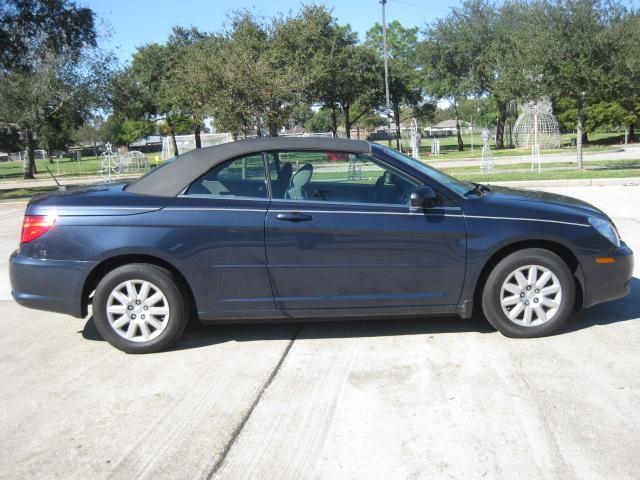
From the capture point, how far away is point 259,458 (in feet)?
10.5

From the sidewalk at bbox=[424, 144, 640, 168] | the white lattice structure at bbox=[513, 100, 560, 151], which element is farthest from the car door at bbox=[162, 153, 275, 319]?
the white lattice structure at bbox=[513, 100, 560, 151]

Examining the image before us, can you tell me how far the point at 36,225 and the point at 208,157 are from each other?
1.44 m

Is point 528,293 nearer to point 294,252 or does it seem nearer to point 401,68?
point 294,252

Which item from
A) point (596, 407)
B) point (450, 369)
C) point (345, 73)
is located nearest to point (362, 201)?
point (450, 369)

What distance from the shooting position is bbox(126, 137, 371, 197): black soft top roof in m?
4.77

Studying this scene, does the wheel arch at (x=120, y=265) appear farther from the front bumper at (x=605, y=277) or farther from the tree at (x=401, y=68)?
the tree at (x=401, y=68)

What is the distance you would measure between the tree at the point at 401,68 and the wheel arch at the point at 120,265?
4127 centimetres

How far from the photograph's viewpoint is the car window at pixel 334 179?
475 cm

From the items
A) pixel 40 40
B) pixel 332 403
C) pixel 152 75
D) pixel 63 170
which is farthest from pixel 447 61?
pixel 332 403

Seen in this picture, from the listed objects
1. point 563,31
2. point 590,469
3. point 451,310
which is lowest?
point 590,469

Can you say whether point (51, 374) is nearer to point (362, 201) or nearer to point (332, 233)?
point (332, 233)

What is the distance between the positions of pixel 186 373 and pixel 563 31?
1718 centimetres

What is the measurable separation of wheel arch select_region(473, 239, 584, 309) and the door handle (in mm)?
1422

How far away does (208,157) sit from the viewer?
15.9 ft
